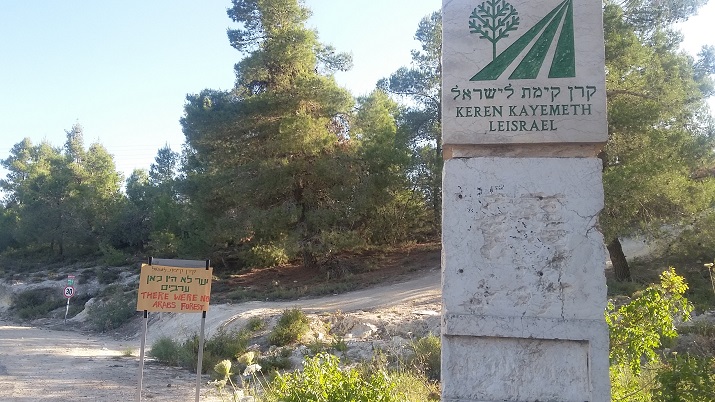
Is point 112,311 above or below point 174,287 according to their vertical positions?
below

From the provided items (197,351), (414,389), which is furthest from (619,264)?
(414,389)

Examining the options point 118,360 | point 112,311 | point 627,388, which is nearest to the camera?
point 627,388

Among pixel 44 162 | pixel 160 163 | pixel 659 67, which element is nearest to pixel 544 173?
pixel 659 67

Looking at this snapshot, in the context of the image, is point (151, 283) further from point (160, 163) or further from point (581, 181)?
point (160, 163)

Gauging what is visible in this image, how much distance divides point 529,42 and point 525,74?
209 millimetres

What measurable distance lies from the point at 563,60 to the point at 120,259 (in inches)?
1521

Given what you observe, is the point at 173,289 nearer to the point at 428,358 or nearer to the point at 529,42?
the point at 428,358

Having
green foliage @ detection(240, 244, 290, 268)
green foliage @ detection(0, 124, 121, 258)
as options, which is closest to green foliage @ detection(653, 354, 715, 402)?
green foliage @ detection(240, 244, 290, 268)

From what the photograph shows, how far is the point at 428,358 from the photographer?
29.5 feet

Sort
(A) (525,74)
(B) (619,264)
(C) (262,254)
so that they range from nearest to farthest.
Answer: (A) (525,74), (B) (619,264), (C) (262,254)

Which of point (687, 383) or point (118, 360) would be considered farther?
point (118, 360)

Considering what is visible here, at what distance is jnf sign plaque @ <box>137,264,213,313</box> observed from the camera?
6.27 meters

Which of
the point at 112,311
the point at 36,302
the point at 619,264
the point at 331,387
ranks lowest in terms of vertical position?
the point at 36,302

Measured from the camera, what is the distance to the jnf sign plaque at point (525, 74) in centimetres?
352
